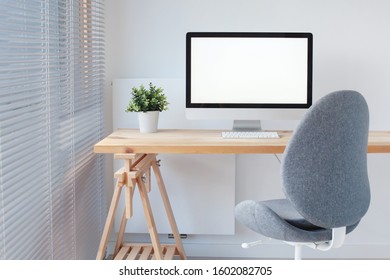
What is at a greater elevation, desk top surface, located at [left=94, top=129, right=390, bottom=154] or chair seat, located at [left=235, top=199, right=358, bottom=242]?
desk top surface, located at [left=94, top=129, right=390, bottom=154]

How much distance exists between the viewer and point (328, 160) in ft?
7.26

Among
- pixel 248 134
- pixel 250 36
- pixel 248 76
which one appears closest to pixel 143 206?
pixel 248 134

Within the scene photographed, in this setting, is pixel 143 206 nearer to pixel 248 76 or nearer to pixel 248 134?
pixel 248 134

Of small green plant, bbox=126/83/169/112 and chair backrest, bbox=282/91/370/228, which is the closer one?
chair backrest, bbox=282/91/370/228

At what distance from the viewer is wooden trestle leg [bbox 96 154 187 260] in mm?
2727

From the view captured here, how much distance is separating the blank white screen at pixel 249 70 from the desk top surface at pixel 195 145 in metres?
0.27

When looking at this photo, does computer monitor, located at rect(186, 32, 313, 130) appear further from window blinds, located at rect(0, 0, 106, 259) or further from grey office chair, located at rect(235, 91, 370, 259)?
grey office chair, located at rect(235, 91, 370, 259)

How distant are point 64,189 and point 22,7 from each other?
824mm

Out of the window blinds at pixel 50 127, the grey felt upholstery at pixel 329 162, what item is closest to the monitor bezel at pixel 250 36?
the window blinds at pixel 50 127

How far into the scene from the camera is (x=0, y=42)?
75.9 inches

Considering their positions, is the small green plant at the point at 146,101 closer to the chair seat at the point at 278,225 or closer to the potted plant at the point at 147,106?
the potted plant at the point at 147,106

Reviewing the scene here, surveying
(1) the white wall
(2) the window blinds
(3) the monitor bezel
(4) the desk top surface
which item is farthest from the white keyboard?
(2) the window blinds
